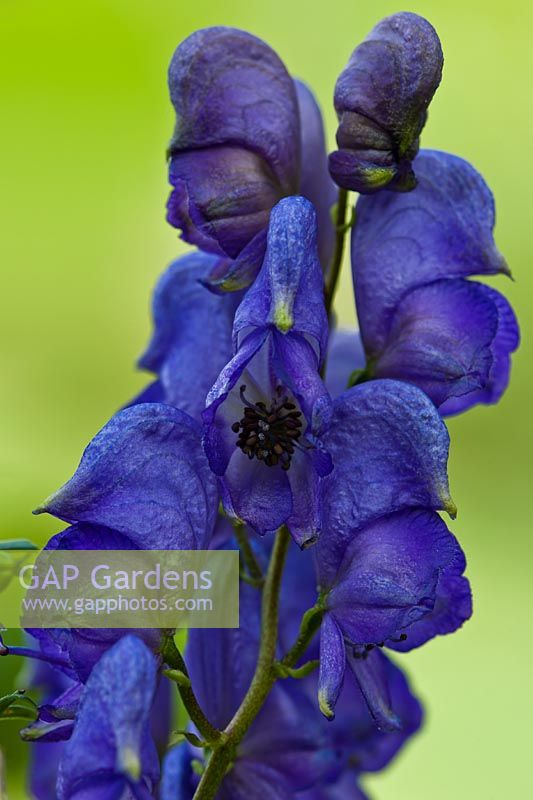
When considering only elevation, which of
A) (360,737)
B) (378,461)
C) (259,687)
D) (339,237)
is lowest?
(360,737)

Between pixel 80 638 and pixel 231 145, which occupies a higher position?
pixel 231 145

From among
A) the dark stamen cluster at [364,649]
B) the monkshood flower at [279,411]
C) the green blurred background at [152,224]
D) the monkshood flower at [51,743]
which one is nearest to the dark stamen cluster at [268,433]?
the monkshood flower at [279,411]

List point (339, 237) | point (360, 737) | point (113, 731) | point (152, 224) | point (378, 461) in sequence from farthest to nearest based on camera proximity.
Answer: point (152, 224) → point (360, 737) → point (339, 237) → point (378, 461) → point (113, 731)

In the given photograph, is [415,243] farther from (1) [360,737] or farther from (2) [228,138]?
(1) [360,737]

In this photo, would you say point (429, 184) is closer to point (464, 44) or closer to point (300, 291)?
point (300, 291)

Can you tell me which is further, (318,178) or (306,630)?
(318,178)

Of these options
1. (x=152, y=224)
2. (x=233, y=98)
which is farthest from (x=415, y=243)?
(x=152, y=224)
